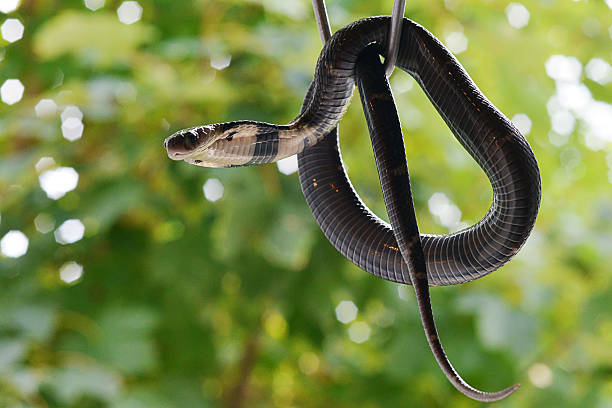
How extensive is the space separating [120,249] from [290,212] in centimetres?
54

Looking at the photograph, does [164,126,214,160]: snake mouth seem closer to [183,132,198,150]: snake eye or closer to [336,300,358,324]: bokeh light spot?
[183,132,198,150]: snake eye

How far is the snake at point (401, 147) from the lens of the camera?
258mm

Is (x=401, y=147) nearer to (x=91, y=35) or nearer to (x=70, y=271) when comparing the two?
(x=91, y=35)

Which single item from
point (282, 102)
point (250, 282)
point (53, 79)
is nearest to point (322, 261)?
point (250, 282)

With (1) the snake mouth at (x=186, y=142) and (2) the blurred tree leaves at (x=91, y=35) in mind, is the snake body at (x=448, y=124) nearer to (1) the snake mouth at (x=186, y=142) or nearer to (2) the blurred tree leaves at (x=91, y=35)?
(1) the snake mouth at (x=186, y=142)

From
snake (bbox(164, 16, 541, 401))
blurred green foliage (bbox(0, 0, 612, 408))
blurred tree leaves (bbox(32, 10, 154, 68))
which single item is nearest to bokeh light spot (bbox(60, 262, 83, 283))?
blurred green foliage (bbox(0, 0, 612, 408))

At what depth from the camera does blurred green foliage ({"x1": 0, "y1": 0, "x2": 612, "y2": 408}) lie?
112cm

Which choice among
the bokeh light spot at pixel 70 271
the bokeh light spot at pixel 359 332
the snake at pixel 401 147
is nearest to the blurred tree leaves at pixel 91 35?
the bokeh light spot at pixel 70 271

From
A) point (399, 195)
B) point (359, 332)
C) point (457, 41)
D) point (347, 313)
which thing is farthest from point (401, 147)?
point (359, 332)

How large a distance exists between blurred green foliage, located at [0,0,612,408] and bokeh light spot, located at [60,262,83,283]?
0.05 ft

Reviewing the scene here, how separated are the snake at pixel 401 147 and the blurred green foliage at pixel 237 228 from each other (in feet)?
2.33

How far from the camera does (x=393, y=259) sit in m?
0.31

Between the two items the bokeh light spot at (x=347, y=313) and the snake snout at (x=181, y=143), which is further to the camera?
the bokeh light spot at (x=347, y=313)

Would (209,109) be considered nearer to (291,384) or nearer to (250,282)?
(250,282)
